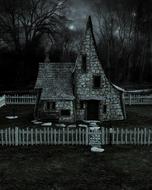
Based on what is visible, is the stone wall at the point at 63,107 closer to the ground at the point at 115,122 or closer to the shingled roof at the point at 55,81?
the shingled roof at the point at 55,81

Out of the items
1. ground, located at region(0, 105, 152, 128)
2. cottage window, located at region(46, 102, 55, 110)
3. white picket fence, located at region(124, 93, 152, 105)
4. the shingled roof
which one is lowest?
ground, located at region(0, 105, 152, 128)

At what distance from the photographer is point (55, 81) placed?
2102 cm

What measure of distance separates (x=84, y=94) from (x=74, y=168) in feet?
33.1

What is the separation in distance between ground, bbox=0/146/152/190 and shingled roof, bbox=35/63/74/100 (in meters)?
6.92

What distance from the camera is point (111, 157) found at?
12.2m

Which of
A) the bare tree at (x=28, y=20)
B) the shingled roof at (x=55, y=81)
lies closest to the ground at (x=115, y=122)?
the shingled roof at (x=55, y=81)

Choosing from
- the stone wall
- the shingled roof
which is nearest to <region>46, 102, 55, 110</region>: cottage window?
the stone wall

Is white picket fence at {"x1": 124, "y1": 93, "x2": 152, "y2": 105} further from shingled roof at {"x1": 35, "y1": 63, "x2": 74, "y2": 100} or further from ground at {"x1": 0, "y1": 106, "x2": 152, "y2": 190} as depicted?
ground at {"x1": 0, "y1": 106, "x2": 152, "y2": 190}

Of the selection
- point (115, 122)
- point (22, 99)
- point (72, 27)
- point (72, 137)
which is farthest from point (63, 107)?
point (72, 27)

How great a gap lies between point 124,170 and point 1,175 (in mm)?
4836

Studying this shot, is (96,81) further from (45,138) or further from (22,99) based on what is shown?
(22,99)

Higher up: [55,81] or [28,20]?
[28,20]

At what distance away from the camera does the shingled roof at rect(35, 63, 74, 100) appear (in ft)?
65.5

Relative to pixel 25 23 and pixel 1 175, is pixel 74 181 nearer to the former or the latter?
pixel 1 175
